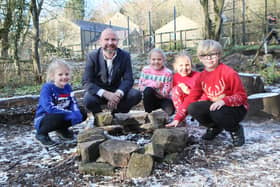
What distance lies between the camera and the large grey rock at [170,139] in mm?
2121

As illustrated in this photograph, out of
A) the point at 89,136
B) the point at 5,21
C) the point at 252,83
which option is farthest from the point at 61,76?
the point at 5,21

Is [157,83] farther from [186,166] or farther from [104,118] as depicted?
[186,166]

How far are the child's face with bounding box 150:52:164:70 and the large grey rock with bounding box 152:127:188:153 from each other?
1.08m

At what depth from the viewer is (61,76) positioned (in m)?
2.69

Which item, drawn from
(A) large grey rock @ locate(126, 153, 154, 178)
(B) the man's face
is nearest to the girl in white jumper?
(B) the man's face

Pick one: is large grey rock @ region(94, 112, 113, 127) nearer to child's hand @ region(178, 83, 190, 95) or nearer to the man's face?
the man's face

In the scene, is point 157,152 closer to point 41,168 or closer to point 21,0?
point 41,168

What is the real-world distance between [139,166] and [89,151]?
40cm

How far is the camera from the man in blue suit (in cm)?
290

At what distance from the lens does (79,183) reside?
1.82m

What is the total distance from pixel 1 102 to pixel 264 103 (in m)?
3.76

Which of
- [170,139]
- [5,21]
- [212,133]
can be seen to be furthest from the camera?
[5,21]

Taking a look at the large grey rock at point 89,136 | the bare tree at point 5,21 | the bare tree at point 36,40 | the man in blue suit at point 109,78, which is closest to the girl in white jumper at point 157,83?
the man in blue suit at point 109,78

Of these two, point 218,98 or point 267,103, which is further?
point 267,103
